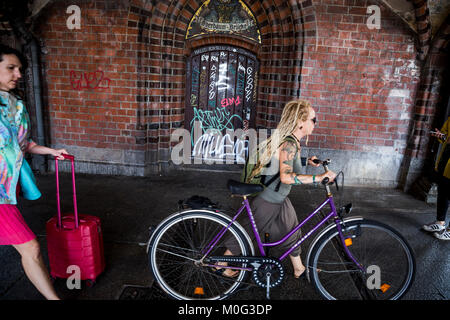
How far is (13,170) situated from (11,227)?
1.38 feet

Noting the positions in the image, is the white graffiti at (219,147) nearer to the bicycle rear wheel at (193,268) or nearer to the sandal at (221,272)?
the bicycle rear wheel at (193,268)

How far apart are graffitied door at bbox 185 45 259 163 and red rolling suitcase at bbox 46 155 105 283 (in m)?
4.11

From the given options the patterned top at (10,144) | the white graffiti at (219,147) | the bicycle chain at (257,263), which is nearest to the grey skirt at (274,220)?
the bicycle chain at (257,263)

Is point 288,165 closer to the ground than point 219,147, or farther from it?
farther from it

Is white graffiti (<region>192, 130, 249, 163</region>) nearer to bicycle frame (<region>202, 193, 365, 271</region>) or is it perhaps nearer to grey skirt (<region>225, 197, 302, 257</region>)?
grey skirt (<region>225, 197, 302, 257</region>)

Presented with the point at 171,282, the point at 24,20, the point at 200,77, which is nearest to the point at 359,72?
the point at 200,77

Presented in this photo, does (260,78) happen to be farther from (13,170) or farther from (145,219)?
(13,170)

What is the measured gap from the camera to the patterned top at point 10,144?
2338 mm

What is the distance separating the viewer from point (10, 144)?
2.38 m

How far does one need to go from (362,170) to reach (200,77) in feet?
12.1

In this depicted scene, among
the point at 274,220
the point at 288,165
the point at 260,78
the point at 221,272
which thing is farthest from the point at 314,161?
the point at 260,78

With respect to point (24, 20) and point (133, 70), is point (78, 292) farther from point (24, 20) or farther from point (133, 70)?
point (24, 20)

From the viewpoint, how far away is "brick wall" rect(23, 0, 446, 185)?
563 centimetres
